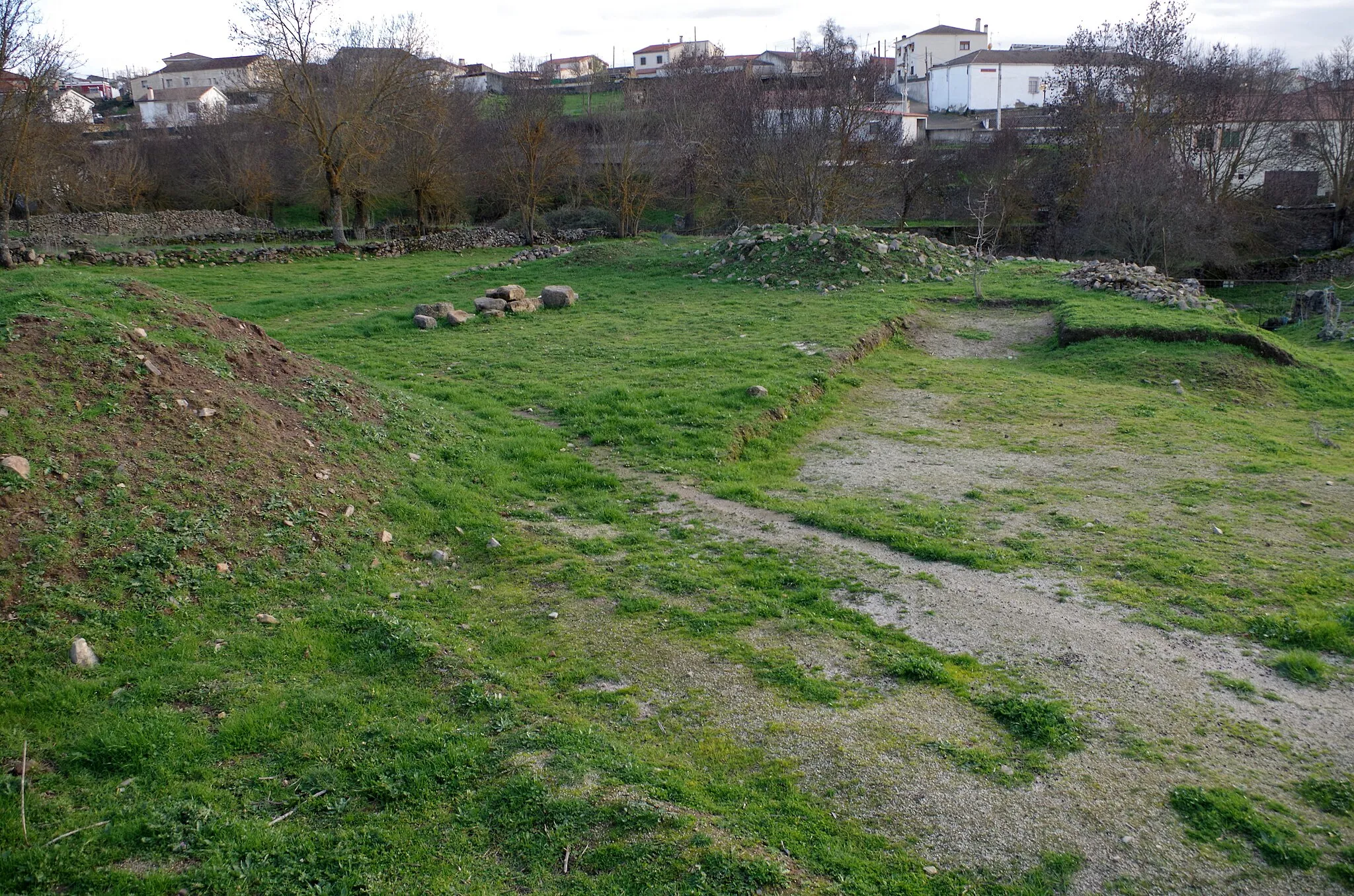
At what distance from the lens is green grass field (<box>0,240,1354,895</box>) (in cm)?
389

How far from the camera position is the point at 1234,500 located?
348 inches

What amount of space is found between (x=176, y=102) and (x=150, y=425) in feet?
251

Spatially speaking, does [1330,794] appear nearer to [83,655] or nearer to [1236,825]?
[1236,825]

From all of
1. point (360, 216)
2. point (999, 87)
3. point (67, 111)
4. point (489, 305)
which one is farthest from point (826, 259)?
point (999, 87)

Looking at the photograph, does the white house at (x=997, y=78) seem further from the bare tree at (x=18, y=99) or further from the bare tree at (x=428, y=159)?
the bare tree at (x=18, y=99)

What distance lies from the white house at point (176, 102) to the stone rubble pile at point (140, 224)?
28.7 metres

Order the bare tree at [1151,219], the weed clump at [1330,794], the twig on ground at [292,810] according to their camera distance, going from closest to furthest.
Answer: the twig on ground at [292,810] → the weed clump at [1330,794] → the bare tree at [1151,219]

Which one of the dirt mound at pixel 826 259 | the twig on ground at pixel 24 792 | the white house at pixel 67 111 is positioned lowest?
the twig on ground at pixel 24 792

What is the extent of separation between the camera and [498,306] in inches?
703

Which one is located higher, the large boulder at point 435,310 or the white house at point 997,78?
the white house at point 997,78

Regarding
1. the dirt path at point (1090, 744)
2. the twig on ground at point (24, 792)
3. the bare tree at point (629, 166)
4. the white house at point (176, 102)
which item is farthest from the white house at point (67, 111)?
the dirt path at point (1090, 744)

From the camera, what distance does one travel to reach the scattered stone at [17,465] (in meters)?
5.79

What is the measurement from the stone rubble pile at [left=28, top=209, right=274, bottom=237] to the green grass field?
89.3 feet

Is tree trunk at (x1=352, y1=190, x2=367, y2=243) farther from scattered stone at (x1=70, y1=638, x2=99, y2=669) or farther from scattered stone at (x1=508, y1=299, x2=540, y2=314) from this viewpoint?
scattered stone at (x1=70, y1=638, x2=99, y2=669)
